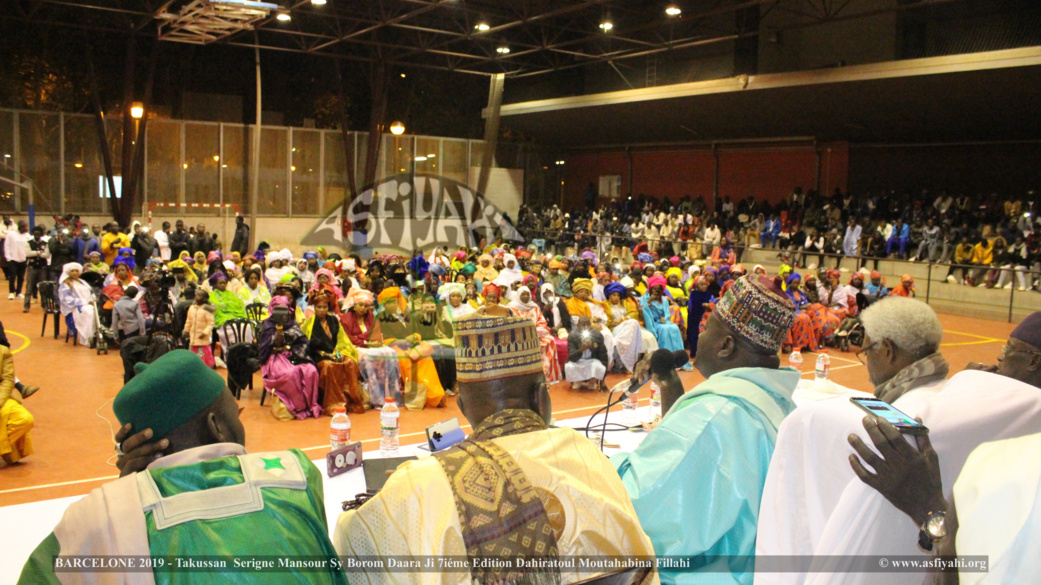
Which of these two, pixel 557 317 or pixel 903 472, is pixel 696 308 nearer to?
pixel 557 317

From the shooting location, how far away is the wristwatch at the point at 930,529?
148 cm

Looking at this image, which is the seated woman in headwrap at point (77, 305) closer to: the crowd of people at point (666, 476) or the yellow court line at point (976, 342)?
the crowd of people at point (666, 476)

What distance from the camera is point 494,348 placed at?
2.05 meters

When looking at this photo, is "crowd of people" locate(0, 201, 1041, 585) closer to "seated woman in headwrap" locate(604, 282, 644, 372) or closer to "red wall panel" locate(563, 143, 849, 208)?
"seated woman in headwrap" locate(604, 282, 644, 372)

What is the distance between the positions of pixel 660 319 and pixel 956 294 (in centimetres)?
873

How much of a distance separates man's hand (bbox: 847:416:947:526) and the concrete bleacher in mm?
15222

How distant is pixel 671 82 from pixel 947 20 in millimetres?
7589

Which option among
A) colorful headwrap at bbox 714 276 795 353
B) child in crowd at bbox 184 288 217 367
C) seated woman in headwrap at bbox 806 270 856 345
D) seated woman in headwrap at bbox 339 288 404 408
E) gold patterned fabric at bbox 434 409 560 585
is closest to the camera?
gold patterned fabric at bbox 434 409 560 585

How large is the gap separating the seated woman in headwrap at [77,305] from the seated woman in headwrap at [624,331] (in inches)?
269

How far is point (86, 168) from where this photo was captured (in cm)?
2067

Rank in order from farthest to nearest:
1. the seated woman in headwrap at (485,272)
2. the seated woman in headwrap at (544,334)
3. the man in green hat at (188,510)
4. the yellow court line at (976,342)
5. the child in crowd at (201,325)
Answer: the seated woman in headwrap at (485,272), the yellow court line at (976,342), the seated woman in headwrap at (544,334), the child in crowd at (201,325), the man in green hat at (188,510)

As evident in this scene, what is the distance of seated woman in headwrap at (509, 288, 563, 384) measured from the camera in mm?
8875

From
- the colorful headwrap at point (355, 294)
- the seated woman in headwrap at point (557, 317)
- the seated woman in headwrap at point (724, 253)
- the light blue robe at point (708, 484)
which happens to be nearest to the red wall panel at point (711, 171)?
the seated woman in headwrap at point (724, 253)

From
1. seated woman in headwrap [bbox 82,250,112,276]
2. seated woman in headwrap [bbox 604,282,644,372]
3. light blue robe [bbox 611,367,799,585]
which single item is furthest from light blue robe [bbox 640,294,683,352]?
seated woman in headwrap [bbox 82,250,112,276]
